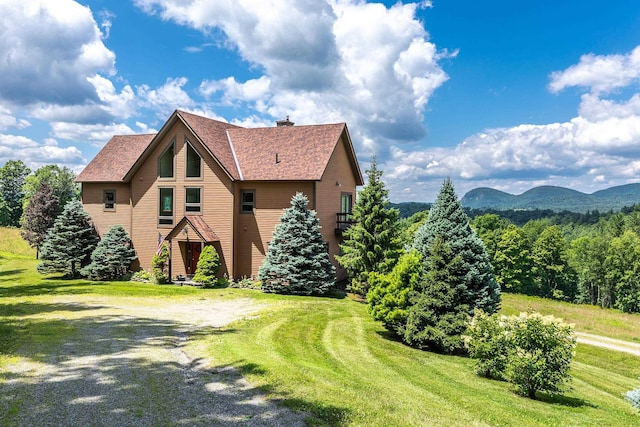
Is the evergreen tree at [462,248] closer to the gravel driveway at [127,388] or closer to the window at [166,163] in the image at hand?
the gravel driveway at [127,388]

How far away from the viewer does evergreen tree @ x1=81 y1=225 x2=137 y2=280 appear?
2694cm

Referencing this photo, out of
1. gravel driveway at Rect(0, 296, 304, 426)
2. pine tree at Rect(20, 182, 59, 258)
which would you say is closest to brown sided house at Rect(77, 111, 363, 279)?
gravel driveway at Rect(0, 296, 304, 426)

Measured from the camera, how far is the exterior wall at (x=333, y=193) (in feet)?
84.9

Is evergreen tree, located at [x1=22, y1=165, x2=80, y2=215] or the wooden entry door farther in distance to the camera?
evergreen tree, located at [x1=22, y1=165, x2=80, y2=215]

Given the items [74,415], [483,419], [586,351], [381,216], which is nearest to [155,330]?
[74,415]

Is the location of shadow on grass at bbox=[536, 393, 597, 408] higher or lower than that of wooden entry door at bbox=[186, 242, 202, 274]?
lower

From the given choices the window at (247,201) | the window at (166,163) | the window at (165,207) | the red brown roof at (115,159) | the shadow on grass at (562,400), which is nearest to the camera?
the shadow on grass at (562,400)

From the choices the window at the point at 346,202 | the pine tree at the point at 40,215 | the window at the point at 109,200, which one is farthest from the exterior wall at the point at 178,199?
the pine tree at the point at 40,215

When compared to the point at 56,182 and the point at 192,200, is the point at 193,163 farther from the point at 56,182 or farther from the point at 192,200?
the point at 56,182

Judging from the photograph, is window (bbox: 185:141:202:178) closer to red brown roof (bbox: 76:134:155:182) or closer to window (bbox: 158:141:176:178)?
window (bbox: 158:141:176:178)

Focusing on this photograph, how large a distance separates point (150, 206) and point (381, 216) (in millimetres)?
15727

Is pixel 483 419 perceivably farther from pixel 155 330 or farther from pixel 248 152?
pixel 248 152

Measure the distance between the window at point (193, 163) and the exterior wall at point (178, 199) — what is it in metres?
0.27

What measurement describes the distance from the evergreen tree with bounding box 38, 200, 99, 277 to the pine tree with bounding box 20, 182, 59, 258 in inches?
473
